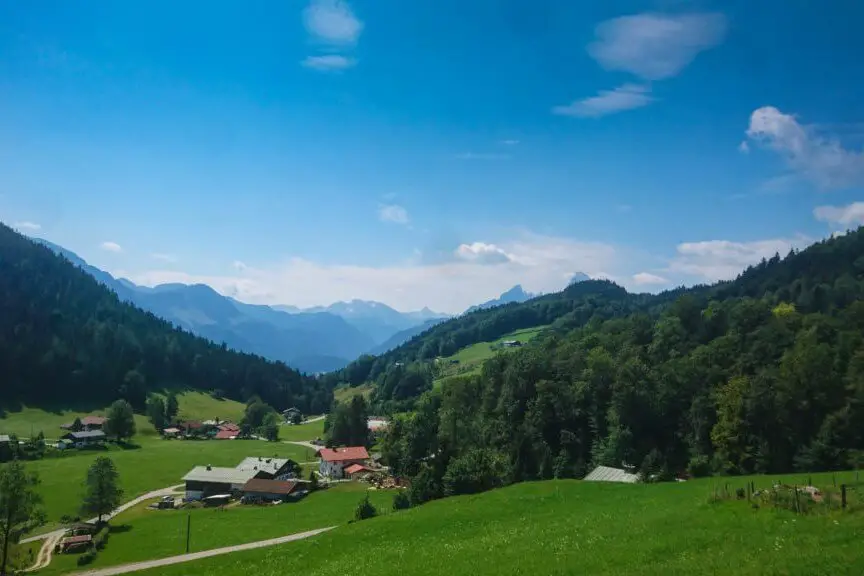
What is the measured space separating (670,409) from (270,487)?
64.5 metres

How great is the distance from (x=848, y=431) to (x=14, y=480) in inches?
3386

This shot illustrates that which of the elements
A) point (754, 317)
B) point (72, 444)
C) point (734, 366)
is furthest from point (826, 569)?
point (72, 444)

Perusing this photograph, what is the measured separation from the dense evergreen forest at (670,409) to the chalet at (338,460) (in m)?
9.54

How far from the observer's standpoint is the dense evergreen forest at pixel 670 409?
6475 cm

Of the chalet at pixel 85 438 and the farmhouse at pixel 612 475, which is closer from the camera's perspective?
the farmhouse at pixel 612 475

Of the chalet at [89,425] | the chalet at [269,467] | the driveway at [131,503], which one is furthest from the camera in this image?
the chalet at [89,425]

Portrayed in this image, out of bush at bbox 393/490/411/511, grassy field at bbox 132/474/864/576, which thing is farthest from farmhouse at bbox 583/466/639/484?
bush at bbox 393/490/411/511

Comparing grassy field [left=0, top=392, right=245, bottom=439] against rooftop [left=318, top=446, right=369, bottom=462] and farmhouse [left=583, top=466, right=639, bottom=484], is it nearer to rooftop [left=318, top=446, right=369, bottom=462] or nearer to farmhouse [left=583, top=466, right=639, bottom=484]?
rooftop [left=318, top=446, right=369, bottom=462]

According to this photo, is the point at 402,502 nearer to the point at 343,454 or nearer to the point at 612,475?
the point at 612,475

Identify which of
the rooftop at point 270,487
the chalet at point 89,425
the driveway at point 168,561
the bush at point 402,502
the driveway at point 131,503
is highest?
the bush at point 402,502

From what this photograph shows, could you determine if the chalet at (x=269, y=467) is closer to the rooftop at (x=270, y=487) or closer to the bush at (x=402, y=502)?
the rooftop at (x=270, y=487)

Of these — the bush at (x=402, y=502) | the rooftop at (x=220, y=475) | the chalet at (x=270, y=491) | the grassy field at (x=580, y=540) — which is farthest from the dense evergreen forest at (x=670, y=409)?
the rooftop at (x=220, y=475)

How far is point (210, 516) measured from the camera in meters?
79.9

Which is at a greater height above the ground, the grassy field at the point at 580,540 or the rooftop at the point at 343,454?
the grassy field at the point at 580,540
